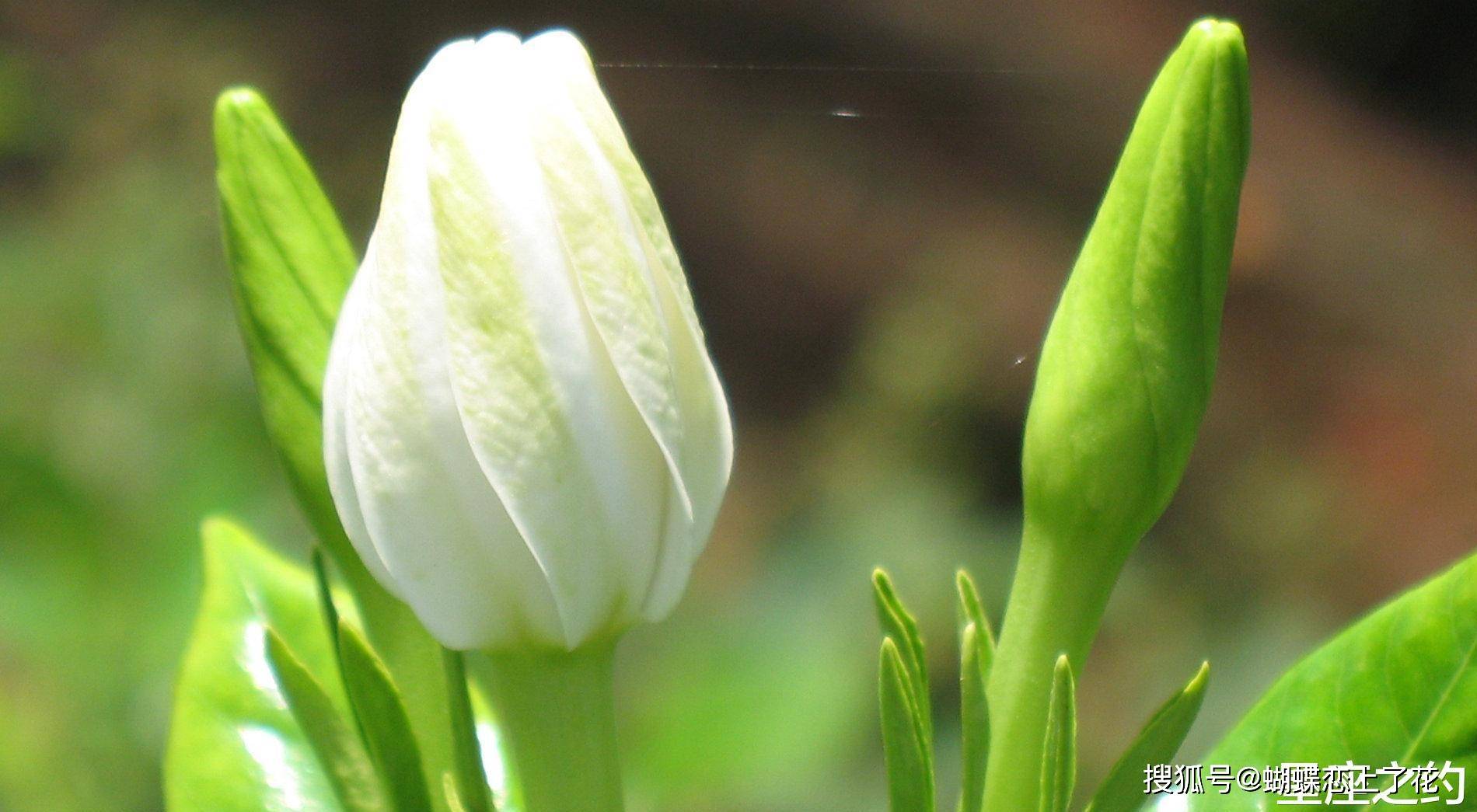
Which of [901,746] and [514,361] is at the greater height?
[514,361]

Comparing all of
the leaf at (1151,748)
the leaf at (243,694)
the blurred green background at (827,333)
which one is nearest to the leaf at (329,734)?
the leaf at (243,694)

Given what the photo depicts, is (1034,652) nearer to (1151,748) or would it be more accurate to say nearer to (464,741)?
(1151,748)

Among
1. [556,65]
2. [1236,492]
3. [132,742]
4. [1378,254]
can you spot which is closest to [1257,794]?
[556,65]

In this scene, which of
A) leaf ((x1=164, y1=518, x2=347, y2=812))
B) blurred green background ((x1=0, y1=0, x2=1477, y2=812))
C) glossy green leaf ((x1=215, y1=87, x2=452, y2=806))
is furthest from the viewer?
blurred green background ((x1=0, y1=0, x2=1477, y2=812))

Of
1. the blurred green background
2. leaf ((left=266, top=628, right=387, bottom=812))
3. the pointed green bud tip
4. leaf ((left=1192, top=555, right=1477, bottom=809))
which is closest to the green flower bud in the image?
the pointed green bud tip

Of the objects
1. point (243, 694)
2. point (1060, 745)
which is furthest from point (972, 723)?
point (243, 694)

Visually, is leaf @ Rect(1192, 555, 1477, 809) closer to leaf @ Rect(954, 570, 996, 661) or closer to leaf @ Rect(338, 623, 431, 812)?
leaf @ Rect(954, 570, 996, 661)

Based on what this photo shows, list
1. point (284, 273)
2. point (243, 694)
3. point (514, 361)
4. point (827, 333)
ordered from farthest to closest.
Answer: point (827, 333) → point (243, 694) → point (284, 273) → point (514, 361)
